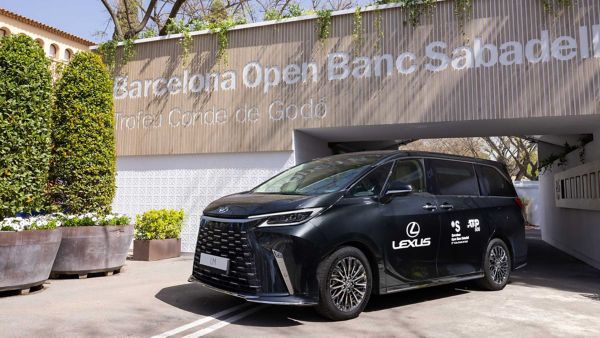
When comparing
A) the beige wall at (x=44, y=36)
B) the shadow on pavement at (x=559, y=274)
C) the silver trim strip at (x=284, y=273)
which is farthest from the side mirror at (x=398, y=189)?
the beige wall at (x=44, y=36)

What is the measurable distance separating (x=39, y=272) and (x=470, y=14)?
895cm

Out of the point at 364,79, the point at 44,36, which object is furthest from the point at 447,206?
the point at 44,36

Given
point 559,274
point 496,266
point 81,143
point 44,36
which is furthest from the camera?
point 44,36

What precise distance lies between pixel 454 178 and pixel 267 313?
10.0ft

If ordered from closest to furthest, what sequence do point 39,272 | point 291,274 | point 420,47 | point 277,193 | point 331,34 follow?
point 291,274, point 277,193, point 39,272, point 420,47, point 331,34

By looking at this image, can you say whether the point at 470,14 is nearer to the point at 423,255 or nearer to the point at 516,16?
the point at 516,16

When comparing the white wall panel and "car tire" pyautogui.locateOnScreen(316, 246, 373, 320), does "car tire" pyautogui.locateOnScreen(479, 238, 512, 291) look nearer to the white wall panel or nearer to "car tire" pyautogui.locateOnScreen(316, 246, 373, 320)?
"car tire" pyautogui.locateOnScreen(316, 246, 373, 320)

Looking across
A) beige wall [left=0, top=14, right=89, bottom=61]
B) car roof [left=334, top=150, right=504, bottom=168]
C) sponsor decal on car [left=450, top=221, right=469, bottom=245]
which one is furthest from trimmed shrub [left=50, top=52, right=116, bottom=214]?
beige wall [left=0, top=14, right=89, bottom=61]

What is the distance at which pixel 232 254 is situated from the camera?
458cm

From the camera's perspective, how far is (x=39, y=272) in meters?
5.98

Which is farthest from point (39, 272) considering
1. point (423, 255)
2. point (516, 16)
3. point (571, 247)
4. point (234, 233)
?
point (571, 247)

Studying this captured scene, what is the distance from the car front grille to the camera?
4.43 meters

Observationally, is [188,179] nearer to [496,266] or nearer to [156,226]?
[156,226]

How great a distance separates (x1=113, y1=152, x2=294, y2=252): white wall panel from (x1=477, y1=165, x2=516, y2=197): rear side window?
4.73 metres
